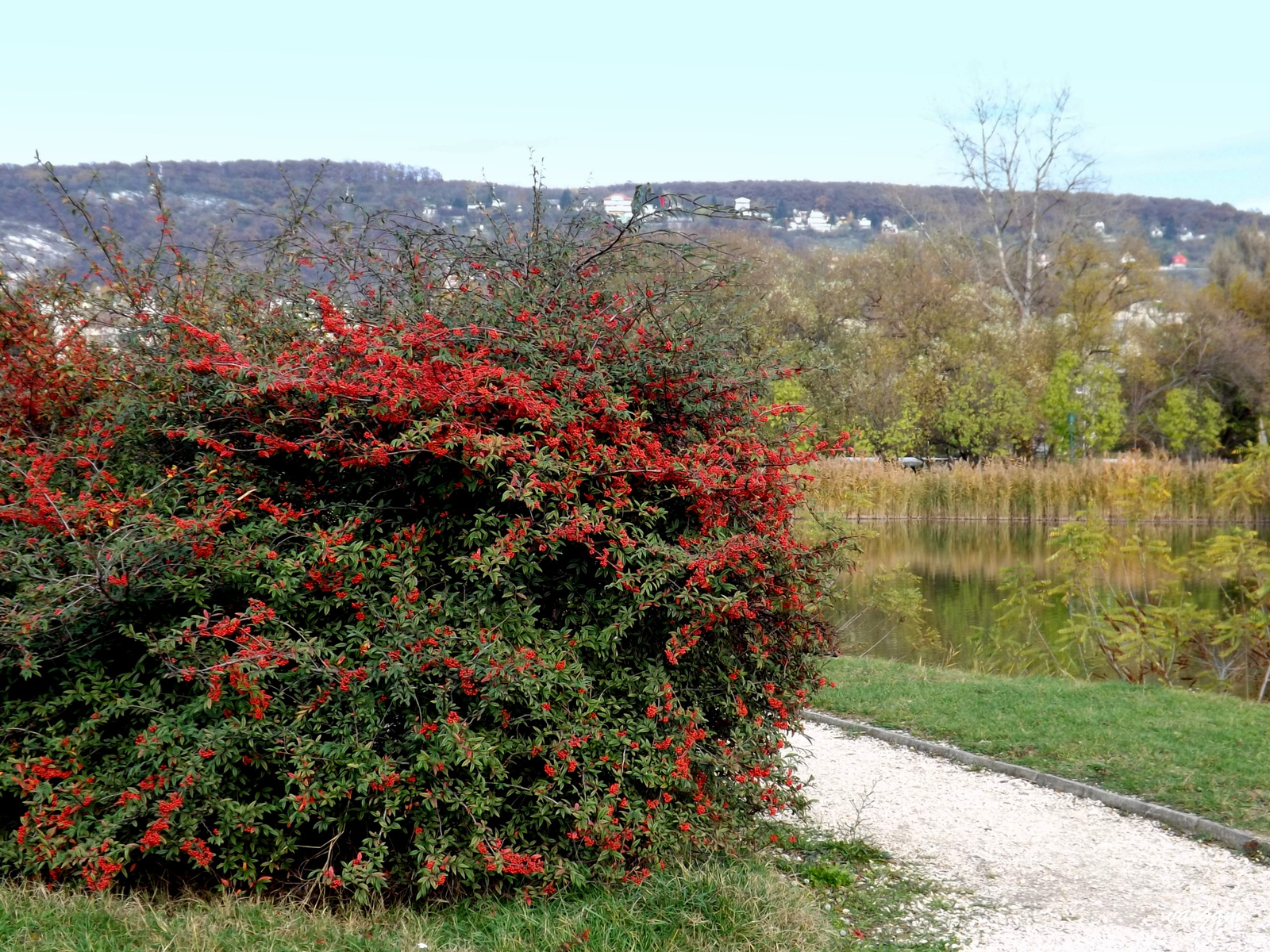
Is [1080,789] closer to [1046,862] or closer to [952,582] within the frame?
[1046,862]

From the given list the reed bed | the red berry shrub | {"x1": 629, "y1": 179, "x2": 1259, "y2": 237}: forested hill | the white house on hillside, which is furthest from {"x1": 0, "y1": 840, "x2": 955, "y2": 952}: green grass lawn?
the white house on hillside

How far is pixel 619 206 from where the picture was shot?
13.2ft

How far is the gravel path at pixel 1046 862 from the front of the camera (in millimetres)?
3871

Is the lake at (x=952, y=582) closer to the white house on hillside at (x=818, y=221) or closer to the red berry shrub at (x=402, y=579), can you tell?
the red berry shrub at (x=402, y=579)

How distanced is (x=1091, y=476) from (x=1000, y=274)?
76.7ft

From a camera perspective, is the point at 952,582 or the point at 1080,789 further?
the point at 952,582

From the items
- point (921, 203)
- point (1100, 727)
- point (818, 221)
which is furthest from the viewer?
point (818, 221)

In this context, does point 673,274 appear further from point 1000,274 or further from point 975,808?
point 1000,274

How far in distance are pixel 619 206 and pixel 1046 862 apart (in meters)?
3.46

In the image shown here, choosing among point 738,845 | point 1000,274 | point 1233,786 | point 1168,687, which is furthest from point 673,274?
point 1000,274

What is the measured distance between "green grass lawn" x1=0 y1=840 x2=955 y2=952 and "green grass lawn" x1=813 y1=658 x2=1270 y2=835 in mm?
2465

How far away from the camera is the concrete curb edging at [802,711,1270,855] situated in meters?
4.83

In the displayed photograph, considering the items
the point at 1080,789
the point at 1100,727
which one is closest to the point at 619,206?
the point at 1080,789

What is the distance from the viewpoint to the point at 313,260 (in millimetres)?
4352
